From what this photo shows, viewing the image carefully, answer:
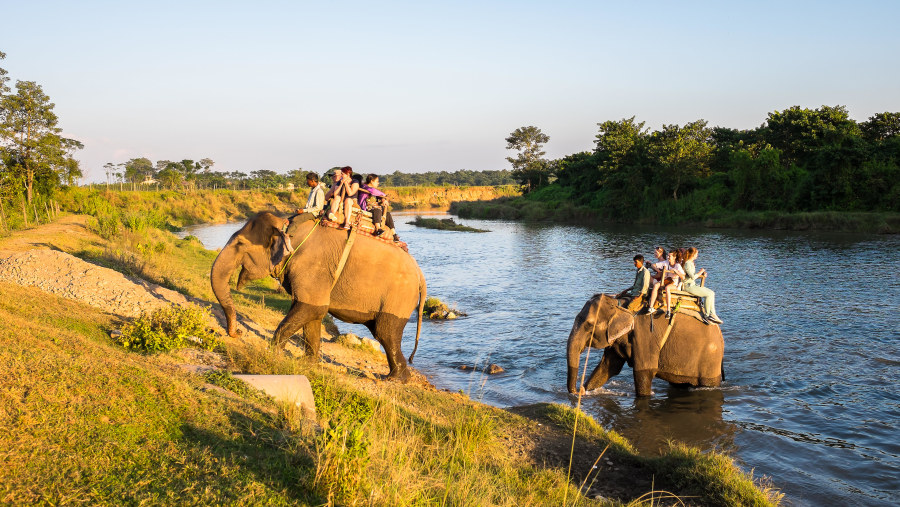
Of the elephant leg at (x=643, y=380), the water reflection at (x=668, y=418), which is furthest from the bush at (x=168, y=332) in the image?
the elephant leg at (x=643, y=380)

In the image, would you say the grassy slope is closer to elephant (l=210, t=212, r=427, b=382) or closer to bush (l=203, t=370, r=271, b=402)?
elephant (l=210, t=212, r=427, b=382)

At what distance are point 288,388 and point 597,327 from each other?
545 cm

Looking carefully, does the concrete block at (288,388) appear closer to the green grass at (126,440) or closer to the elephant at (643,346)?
the green grass at (126,440)

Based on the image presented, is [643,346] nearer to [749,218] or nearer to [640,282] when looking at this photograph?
[640,282]

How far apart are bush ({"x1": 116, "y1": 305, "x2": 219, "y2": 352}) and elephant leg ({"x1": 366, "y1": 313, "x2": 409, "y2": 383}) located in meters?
2.42

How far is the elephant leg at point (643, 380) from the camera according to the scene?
1050cm

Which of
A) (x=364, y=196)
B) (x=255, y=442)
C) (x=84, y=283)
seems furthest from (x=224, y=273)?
(x=255, y=442)

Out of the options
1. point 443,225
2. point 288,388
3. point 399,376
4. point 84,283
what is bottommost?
point 443,225

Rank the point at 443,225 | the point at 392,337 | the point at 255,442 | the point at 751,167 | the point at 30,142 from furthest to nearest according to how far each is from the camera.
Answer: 1. the point at 443,225
2. the point at 751,167
3. the point at 30,142
4. the point at 392,337
5. the point at 255,442

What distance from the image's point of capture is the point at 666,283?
34.3 ft

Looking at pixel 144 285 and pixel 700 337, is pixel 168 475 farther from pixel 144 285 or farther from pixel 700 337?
pixel 700 337

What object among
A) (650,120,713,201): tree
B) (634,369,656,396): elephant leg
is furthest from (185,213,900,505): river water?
(650,120,713,201): tree

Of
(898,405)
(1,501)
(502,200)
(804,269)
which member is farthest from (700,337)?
(502,200)

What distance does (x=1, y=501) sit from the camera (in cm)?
353
